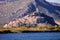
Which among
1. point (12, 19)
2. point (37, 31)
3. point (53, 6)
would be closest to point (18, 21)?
point (12, 19)

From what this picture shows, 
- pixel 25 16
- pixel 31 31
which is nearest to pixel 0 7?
pixel 25 16

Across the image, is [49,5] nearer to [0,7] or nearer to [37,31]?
[37,31]

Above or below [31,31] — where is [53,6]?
above

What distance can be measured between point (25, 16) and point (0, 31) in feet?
39.0

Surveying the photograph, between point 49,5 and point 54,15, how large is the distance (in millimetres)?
3409

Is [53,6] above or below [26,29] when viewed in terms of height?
above

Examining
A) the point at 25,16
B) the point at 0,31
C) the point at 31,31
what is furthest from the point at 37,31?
the point at 0,31

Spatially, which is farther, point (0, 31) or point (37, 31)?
point (37, 31)

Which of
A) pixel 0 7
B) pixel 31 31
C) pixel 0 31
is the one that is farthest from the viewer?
pixel 0 7

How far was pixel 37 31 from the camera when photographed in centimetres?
6962

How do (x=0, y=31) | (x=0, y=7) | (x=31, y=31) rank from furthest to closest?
(x=0, y=7)
(x=31, y=31)
(x=0, y=31)

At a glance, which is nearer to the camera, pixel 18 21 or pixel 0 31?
pixel 0 31

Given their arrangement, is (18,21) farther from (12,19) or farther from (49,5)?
(49,5)

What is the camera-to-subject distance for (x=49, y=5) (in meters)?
72.2
